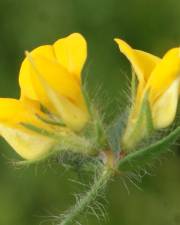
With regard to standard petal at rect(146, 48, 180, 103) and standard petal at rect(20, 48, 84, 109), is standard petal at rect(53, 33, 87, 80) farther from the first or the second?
standard petal at rect(146, 48, 180, 103)

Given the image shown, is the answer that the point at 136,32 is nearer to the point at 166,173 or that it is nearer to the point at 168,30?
the point at 168,30

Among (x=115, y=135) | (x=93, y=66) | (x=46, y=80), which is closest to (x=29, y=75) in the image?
(x=46, y=80)

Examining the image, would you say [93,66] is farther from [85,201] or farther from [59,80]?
[85,201]

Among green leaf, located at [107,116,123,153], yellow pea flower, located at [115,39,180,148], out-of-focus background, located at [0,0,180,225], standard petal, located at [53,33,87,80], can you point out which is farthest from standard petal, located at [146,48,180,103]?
out-of-focus background, located at [0,0,180,225]

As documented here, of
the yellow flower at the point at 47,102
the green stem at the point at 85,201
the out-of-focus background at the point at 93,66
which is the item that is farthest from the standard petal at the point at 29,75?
the out-of-focus background at the point at 93,66

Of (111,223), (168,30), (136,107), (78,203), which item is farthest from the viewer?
(168,30)

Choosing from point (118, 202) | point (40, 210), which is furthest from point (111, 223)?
point (40, 210)

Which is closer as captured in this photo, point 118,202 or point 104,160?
point 104,160
